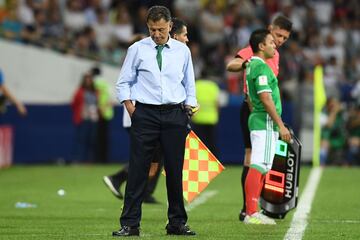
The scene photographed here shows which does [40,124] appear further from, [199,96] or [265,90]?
[265,90]

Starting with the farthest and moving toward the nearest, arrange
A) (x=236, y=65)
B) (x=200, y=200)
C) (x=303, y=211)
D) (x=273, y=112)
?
(x=200, y=200) < (x=303, y=211) < (x=236, y=65) < (x=273, y=112)

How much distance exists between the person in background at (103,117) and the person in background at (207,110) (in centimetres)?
204

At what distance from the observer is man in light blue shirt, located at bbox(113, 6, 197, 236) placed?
9719mm

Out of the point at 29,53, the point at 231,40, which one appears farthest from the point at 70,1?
the point at 231,40

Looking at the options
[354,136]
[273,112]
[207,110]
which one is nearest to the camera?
[273,112]

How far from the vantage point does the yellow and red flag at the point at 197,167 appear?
10.9 meters

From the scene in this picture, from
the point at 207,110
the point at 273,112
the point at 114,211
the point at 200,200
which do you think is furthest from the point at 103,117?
the point at 273,112

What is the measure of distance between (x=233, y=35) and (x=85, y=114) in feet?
16.3

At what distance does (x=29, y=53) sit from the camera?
82.0 feet

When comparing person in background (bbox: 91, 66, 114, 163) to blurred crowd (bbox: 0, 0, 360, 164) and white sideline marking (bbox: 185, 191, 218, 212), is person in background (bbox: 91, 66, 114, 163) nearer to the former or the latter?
blurred crowd (bbox: 0, 0, 360, 164)

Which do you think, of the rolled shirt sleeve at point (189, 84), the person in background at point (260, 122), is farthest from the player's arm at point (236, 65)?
the rolled shirt sleeve at point (189, 84)

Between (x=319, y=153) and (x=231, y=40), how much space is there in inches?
166

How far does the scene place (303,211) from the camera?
1282cm

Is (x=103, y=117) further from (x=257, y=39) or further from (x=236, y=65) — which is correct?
(x=257, y=39)
